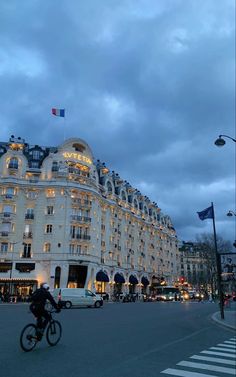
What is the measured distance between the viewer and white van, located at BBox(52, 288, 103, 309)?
36969 millimetres

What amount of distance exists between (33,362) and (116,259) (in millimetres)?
68729

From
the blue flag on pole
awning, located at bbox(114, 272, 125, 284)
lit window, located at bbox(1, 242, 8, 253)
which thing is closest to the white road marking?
the blue flag on pole

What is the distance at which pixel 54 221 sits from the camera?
62.6m

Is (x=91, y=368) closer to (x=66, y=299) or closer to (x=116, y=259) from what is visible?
(x=66, y=299)

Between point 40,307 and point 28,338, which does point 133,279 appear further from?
point 28,338

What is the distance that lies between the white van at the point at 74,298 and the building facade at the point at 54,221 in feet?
70.3

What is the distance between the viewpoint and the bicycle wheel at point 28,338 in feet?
30.5

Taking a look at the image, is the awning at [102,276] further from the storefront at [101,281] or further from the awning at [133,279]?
the awning at [133,279]

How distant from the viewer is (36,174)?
64.9 metres

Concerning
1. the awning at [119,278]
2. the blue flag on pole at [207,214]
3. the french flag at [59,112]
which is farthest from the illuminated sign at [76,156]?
the blue flag on pole at [207,214]

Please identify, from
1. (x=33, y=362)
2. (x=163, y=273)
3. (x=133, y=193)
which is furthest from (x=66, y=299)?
(x=163, y=273)

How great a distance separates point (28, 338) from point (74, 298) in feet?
95.9

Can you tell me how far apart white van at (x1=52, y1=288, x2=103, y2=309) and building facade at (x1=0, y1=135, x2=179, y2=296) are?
844 inches

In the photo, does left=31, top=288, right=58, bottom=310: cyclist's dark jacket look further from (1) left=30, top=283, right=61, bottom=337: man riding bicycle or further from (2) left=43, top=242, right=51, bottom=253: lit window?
(2) left=43, top=242, right=51, bottom=253: lit window
